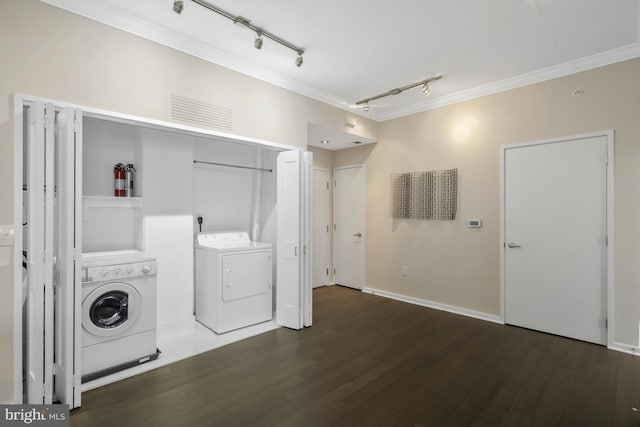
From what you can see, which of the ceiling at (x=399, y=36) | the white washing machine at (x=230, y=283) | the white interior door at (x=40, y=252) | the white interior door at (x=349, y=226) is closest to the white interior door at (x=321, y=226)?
the white interior door at (x=349, y=226)

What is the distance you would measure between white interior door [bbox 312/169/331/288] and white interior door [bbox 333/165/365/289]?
163 millimetres

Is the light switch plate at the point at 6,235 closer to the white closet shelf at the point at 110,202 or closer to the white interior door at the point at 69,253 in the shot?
the white interior door at the point at 69,253

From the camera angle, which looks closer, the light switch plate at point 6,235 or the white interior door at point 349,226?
the light switch plate at point 6,235

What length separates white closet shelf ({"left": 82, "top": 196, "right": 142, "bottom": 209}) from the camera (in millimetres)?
3133

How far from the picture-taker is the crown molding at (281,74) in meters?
2.47

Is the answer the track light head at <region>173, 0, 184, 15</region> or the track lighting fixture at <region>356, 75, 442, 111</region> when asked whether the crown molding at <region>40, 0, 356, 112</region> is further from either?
the track lighting fixture at <region>356, 75, 442, 111</region>

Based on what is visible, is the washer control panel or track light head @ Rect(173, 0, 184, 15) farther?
the washer control panel

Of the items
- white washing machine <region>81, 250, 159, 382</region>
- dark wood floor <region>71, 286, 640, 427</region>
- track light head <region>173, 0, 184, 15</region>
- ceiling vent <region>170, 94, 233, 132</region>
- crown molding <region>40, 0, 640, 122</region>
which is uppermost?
crown molding <region>40, 0, 640, 122</region>

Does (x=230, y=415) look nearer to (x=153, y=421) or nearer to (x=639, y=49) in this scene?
(x=153, y=421)

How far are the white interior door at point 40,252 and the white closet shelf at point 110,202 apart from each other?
106cm

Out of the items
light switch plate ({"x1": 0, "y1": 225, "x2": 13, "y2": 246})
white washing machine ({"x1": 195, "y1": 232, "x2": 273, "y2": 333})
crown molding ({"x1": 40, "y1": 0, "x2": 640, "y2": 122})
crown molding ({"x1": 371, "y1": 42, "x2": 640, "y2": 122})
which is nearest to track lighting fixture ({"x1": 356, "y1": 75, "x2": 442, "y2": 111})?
crown molding ({"x1": 40, "y1": 0, "x2": 640, "y2": 122})

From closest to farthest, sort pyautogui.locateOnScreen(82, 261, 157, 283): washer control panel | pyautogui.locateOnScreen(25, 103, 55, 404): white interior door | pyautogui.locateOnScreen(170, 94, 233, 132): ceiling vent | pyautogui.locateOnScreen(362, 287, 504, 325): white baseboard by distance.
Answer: pyautogui.locateOnScreen(25, 103, 55, 404): white interior door → pyautogui.locateOnScreen(82, 261, 157, 283): washer control panel → pyautogui.locateOnScreen(170, 94, 233, 132): ceiling vent → pyautogui.locateOnScreen(362, 287, 504, 325): white baseboard

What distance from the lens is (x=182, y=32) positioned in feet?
9.37

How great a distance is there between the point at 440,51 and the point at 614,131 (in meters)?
1.92
